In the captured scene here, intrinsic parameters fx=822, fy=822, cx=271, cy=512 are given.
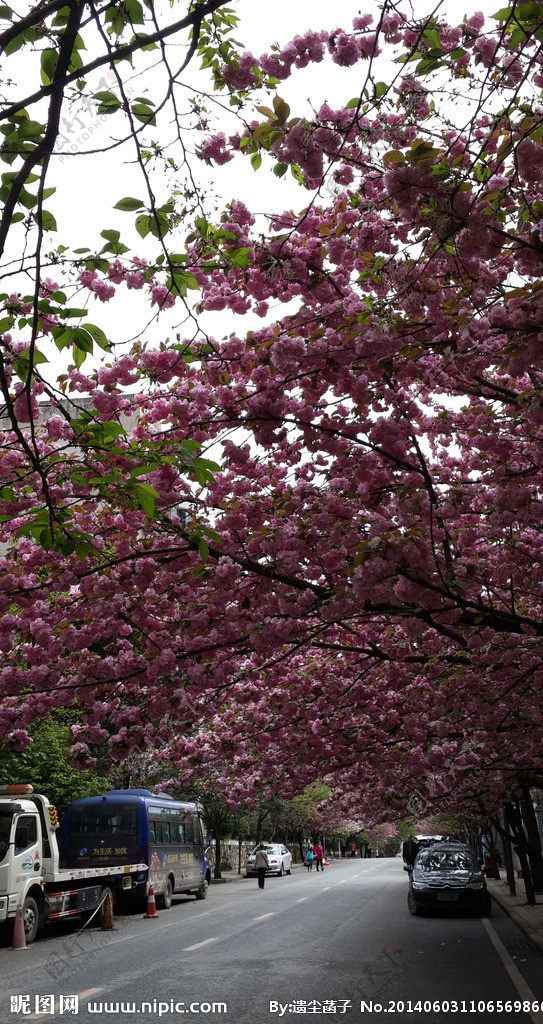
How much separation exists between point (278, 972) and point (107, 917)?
7.40 meters

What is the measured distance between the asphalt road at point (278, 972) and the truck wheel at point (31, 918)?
1.20ft

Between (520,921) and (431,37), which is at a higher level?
(431,37)

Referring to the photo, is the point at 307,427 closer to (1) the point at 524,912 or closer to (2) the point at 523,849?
(1) the point at 524,912

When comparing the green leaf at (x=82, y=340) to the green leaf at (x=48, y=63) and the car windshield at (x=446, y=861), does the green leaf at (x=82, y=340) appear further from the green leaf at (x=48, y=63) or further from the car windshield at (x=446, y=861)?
the car windshield at (x=446, y=861)

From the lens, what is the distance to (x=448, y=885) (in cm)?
1895

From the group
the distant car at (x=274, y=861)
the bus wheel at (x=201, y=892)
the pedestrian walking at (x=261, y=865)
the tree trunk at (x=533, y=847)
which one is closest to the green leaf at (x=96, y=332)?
the tree trunk at (x=533, y=847)

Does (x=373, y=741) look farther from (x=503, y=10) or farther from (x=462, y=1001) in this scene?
(x=503, y=10)

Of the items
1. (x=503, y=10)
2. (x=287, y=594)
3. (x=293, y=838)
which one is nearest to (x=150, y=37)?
(x=503, y=10)

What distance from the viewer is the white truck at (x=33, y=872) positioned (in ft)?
45.9

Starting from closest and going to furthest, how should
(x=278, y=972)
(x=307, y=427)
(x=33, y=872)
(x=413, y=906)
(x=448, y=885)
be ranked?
(x=307, y=427)
(x=278, y=972)
(x=33, y=872)
(x=448, y=885)
(x=413, y=906)

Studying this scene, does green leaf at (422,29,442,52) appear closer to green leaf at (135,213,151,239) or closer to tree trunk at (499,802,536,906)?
green leaf at (135,213,151,239)

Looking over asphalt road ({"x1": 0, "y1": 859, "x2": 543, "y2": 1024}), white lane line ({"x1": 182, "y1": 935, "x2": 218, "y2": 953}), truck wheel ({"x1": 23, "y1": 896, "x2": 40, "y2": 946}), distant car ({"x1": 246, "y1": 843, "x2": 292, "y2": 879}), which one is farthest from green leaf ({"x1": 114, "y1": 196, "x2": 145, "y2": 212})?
distant car ({"x1": 246, "y1": 843, "x2": 292, "y2": 879})

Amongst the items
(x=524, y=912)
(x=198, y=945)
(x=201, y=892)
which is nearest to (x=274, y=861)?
(x=201, y=892)

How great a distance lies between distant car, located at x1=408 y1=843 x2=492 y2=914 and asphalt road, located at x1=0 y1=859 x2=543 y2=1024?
3.35 ft
